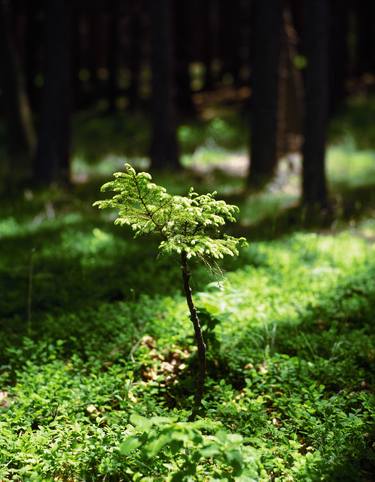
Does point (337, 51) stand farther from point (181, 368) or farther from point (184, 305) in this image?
point (181, 368)

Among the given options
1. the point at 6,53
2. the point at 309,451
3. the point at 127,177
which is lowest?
the point at 309,451

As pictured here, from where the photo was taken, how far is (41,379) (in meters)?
4.62

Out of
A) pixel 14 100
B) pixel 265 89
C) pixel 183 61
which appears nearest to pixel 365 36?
pixel 183 61

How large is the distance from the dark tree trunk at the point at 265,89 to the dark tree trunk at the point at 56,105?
169 inches

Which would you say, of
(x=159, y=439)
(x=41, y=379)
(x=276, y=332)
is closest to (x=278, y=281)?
(x=276, y=332)

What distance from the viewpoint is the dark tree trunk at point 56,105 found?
11.9 m

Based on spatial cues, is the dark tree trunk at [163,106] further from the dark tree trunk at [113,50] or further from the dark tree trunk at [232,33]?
the dark tree trunk at [232,33]

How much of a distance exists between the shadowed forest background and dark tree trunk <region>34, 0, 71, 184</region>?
0.11ft

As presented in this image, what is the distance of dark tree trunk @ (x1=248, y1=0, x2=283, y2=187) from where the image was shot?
12.0 m

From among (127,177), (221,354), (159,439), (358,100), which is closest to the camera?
(159,439)

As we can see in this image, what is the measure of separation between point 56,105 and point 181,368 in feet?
29.7

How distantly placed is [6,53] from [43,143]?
140 inches

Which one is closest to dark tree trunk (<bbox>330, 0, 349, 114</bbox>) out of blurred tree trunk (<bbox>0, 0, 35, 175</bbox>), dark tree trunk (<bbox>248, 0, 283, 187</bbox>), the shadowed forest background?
the shadowed forest background

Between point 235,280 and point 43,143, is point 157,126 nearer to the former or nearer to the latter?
point 43,143
